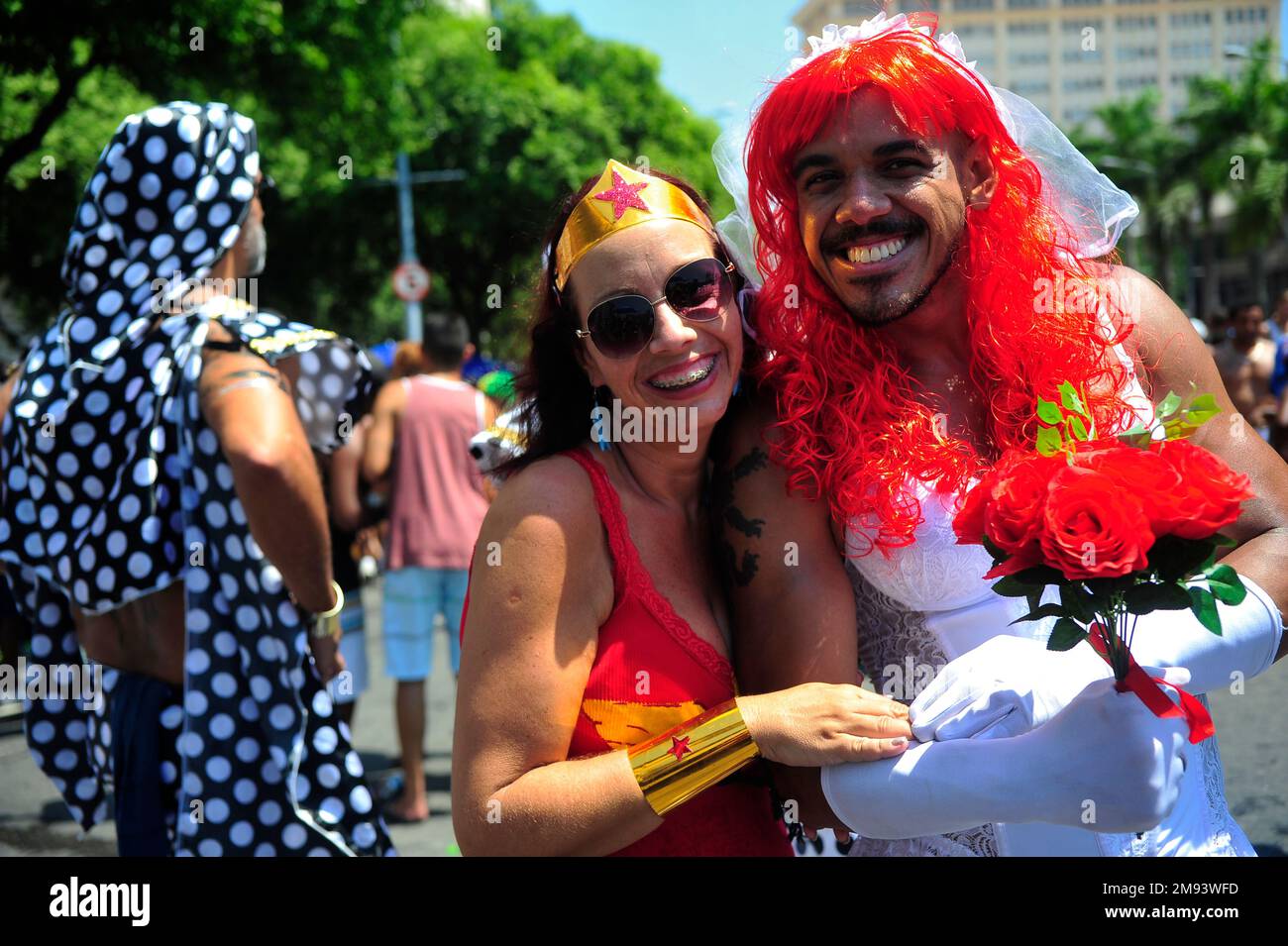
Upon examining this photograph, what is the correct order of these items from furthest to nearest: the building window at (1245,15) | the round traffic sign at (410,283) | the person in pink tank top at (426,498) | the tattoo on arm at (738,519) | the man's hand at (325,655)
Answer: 1. the building window at (1245,15)
2. the round traffic sign at (410,283)
3. the person in pink tank top at (426,498)
4. the man's hand at (325,655)
5. the tattoo on arm at (738,519)

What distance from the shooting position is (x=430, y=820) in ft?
17.0

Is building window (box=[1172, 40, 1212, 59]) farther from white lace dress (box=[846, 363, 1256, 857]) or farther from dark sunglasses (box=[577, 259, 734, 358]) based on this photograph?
dark sunglasses (box=[577, 259, 734, 358])

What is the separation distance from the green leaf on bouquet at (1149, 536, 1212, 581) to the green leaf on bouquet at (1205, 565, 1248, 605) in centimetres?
4

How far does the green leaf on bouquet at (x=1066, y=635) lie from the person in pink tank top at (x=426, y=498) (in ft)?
13.9

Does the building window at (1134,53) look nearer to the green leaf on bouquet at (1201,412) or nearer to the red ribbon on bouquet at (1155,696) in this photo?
the green leaf on bouquet at (1201,412)

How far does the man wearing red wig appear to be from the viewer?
1963 mm

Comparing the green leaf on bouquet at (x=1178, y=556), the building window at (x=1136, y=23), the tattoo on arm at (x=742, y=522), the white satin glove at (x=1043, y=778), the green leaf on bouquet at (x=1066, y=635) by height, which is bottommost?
the white satin glove at (x=1043, y=778)

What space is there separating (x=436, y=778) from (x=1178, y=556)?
4850 mm

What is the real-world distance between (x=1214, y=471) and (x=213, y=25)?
9914mm

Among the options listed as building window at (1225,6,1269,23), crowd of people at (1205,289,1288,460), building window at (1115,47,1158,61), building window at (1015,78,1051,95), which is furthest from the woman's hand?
→ building window at (1115,47,1158,61)

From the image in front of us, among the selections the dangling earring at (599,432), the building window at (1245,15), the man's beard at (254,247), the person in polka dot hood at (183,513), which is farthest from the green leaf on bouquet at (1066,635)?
the building window at (1245,15)

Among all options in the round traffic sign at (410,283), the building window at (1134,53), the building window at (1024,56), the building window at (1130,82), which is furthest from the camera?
the building window at (1024,56)

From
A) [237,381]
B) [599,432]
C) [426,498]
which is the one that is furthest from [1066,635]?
[426,498]

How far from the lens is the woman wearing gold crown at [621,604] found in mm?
1771
